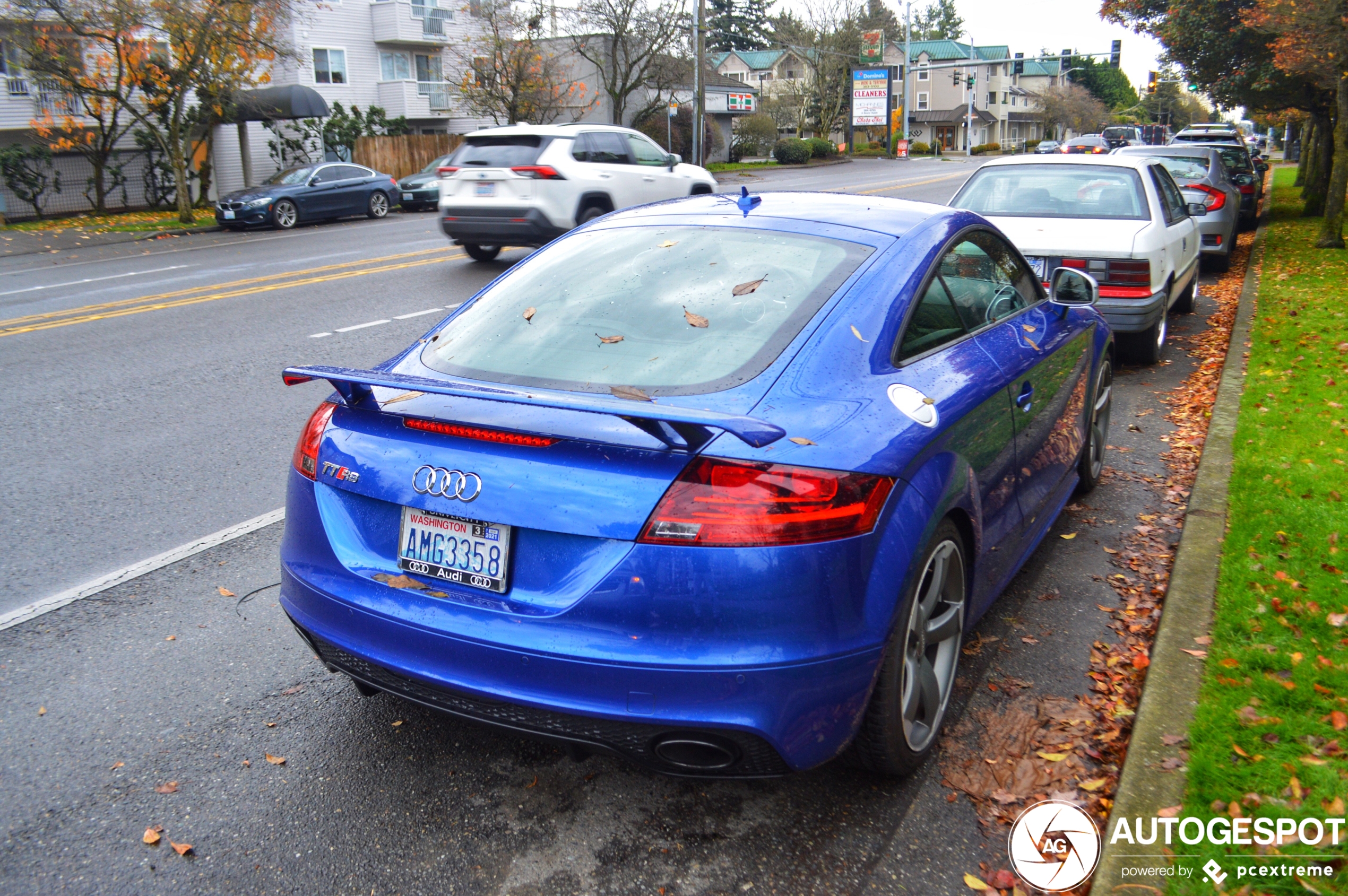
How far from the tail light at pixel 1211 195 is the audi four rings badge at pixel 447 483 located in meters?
13.1

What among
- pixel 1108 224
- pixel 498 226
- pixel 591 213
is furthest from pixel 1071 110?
pixel 1108 224

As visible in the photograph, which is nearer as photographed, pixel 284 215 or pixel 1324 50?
pixel 1324 50

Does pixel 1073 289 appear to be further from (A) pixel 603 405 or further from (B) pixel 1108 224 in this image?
(B) pixel 1108 224

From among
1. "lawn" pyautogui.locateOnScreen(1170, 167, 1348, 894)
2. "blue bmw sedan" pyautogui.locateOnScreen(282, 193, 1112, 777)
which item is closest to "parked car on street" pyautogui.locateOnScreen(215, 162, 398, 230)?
"lawn" pyautogui.locateOnScreen(1170, 167, 1348, 894)

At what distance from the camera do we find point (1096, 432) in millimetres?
5707

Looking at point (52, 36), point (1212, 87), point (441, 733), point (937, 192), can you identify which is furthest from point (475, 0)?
point (441, 733)

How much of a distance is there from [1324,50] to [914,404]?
1512 cm

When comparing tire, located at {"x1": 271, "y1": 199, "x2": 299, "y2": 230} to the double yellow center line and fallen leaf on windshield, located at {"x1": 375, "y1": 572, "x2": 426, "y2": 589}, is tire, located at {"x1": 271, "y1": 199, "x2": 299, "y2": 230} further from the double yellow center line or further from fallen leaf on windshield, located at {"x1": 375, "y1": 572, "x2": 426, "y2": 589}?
fallen leaf on windshield, located at {"x1": 375, "y1": 572, "x2": 426, "y2": 589}

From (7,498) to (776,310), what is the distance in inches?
183

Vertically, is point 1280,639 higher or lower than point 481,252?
lower

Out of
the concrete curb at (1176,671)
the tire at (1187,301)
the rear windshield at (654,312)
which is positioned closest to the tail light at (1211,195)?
the tire at (1187,301)

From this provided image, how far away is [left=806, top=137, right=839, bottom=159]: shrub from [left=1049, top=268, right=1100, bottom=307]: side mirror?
5721cm

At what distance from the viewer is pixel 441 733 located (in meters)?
3.41

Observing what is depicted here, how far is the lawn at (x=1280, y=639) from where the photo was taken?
2.93 meters
